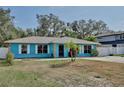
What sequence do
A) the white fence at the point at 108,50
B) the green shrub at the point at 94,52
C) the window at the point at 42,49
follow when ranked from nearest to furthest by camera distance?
the window at the point at 42,49, the green shrub at the point at 94,52, the white fence at the point at 108,50

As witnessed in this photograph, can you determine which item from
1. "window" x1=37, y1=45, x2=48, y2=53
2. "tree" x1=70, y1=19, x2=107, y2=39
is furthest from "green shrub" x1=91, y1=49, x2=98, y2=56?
"tree" x1=70, y1=19, x2=107, y2=39

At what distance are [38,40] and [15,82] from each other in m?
19.7

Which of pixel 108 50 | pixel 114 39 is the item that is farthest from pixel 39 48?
pixel 114 39

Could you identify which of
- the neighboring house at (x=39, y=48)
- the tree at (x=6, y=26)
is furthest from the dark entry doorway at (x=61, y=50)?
the tree at (x=6, y=26)

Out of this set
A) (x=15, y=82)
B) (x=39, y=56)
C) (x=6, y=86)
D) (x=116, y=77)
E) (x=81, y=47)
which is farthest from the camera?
(x=81, y=47)

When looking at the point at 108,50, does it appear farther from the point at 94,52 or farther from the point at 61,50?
the point at 61,50

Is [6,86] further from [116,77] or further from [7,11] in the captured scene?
[7,11]

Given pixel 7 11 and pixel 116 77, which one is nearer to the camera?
pixel 116 77

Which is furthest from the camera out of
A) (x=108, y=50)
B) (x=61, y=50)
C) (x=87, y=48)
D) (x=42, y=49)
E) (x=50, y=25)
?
(x=50, y=25)

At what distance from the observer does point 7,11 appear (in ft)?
149

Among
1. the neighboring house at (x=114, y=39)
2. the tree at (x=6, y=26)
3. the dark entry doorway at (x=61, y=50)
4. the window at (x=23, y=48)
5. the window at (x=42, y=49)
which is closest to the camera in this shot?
the window at (x=23, y=48)

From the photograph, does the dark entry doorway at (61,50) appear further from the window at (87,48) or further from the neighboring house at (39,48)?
the window at (87,48)
